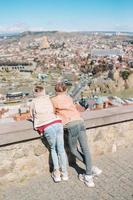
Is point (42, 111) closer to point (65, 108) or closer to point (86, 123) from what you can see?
point (65, 108)

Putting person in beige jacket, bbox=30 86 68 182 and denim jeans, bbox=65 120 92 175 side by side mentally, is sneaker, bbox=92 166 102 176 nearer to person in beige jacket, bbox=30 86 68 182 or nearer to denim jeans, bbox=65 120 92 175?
denim jeans, bbox=65 120 92 175

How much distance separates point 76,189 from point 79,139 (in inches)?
21.6

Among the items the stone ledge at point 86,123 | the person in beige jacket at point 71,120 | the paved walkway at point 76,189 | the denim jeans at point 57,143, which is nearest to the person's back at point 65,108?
the person in beige jacket at point 71,120

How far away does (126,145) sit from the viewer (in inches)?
200

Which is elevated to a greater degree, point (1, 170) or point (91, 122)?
point (91, 122)

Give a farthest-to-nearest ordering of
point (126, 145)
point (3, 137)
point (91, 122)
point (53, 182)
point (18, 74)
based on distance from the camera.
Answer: point (18, 74), point (126, 145), point (91, 122), point (53, 182), point (3, 137)

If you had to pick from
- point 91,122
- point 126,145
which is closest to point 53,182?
point 91,122

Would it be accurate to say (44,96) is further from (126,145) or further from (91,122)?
(126,145)

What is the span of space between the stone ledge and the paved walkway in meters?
0.53

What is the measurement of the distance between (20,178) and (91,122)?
1136 mm

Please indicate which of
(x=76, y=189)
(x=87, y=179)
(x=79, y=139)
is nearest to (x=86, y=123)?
(x=79, y=139)

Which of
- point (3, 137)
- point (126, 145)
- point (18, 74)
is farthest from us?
point (18, 74)

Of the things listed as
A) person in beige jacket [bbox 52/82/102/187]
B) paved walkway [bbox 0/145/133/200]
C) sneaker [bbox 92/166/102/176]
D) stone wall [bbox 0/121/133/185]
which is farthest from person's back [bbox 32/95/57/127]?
sneaker [bbox 92/166/102/176]

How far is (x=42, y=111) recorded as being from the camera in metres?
3.81
